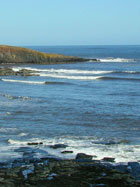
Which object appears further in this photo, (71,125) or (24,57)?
(24,57)

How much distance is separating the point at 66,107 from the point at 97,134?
6.47 metres

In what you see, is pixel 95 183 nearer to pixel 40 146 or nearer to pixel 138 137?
pixel 40 146

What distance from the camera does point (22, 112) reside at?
20.1 metres

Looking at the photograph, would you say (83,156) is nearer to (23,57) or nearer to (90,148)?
(90,148)

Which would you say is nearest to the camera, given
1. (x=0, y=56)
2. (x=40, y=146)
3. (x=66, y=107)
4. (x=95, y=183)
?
(x=95, y=183)

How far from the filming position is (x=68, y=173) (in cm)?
1021

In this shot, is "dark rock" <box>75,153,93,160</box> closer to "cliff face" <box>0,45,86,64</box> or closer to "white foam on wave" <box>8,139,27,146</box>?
"white foam on wave" <box>8,139,27,146</box>

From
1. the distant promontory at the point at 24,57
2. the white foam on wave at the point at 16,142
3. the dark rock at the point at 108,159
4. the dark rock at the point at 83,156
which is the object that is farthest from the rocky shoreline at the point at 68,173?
the distant promontory at the point at 24,57

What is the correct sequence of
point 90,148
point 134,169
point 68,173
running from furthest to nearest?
point 90,148, point 134,169, point 68,173

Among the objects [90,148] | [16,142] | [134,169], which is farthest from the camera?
[16,142]

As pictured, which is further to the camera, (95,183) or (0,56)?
(0,56)

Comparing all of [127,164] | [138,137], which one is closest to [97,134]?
[138,137]

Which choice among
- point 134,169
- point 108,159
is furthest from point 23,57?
point 134,169

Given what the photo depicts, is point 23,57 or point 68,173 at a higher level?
point 23,57
